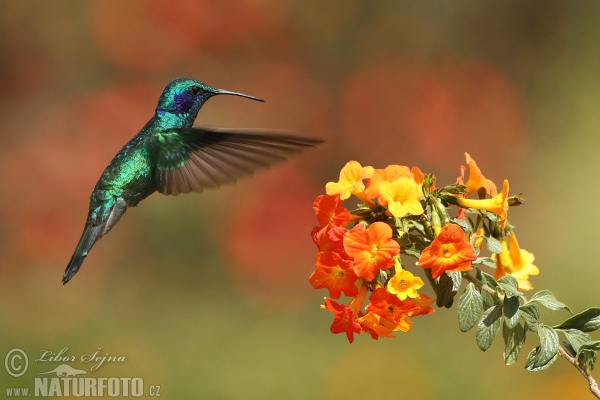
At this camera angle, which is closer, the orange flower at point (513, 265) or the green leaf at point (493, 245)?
the green leaf at point (493, 245)

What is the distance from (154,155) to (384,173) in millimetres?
684


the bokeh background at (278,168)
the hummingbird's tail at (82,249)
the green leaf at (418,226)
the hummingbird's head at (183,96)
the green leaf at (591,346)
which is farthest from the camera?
the bokeh background at (278,168)

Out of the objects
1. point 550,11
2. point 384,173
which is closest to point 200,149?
point 384,173

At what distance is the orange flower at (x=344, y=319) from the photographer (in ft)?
2.70

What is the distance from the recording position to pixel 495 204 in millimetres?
870

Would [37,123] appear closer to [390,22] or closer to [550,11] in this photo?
[390,22]

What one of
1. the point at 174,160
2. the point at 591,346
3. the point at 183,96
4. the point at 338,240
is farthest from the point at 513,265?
the point at 183,96

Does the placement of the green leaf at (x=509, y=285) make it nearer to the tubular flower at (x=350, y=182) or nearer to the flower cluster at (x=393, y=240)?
the flower cluster at (x=393, y=240)

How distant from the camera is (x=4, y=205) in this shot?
9.19 feet

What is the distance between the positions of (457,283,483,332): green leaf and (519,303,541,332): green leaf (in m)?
0.05

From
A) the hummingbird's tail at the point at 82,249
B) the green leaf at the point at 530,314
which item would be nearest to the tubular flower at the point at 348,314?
the green leaf at the point at 530,314

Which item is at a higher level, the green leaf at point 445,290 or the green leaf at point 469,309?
the green leaf at point 445,290

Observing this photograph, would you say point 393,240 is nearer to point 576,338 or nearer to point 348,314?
point 348,314

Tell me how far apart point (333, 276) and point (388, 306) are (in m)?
0.09
